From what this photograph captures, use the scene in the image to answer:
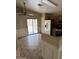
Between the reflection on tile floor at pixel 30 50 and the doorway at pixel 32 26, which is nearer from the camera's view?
the reflection on tile floor at pixel 30 50

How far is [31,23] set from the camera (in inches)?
456

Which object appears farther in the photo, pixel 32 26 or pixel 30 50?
pixel 32 26

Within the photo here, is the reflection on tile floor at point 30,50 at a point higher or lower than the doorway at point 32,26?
lower

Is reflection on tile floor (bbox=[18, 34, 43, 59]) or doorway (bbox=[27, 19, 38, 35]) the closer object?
reflection on tile floor (bbox=[18, 34, 43, 59])

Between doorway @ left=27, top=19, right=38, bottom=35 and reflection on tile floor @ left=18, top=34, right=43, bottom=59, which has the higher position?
doorway @ left=27, top=19, right=38, bottom=35

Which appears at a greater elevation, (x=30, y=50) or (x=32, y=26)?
(x=32, y=26)
